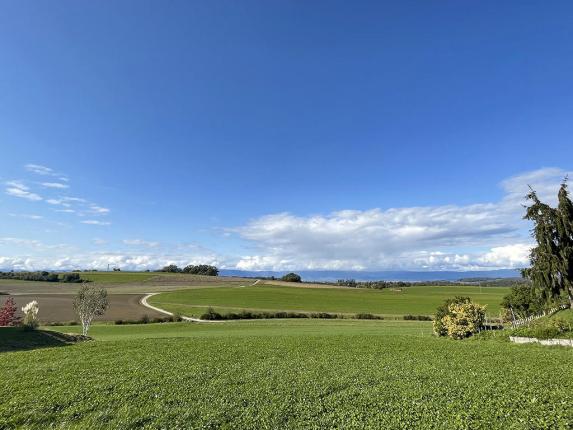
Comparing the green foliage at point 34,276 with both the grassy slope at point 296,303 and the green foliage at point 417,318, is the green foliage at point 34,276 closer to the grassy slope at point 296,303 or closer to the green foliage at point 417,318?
the grassy slope at point 296,303

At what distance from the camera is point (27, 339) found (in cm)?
2825

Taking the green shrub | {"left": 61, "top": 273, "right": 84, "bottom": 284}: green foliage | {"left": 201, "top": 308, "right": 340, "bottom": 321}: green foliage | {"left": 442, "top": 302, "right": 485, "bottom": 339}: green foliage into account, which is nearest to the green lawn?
{"left": 442, "top": 302, "right": 485, "bottom": 339}: green foliage

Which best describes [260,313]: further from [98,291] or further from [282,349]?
[282,349]

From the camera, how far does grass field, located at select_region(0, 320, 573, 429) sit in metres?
9.70

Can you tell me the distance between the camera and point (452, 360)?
664 inches

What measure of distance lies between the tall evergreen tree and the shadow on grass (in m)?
40.2

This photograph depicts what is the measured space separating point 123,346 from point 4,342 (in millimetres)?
10057

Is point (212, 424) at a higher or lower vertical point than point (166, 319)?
higher

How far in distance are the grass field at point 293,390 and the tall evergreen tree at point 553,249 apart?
13.6 m

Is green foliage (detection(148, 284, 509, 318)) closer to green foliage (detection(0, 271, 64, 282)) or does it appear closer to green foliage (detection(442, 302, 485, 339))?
green foliage (detection(442, 302, 485, 339))

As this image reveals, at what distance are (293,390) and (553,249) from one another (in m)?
29.0

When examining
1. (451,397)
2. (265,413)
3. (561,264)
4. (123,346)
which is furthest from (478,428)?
(561,264)

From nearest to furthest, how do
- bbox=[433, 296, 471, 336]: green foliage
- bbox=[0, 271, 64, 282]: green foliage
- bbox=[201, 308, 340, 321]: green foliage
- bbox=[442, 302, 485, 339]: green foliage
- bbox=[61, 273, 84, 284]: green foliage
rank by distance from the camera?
bbox=[442, 302, 485, 339]: green foliage, bbox=[433, 296, 471, 336]: green foliage, bbox=[201, 308, 340, 321]: green foliage, bbox=[61, 273, 84, 284]: green foliage, bbox=[0, 271, 64, 282]: green foliage

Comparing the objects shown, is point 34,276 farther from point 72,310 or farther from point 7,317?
point 7,317
